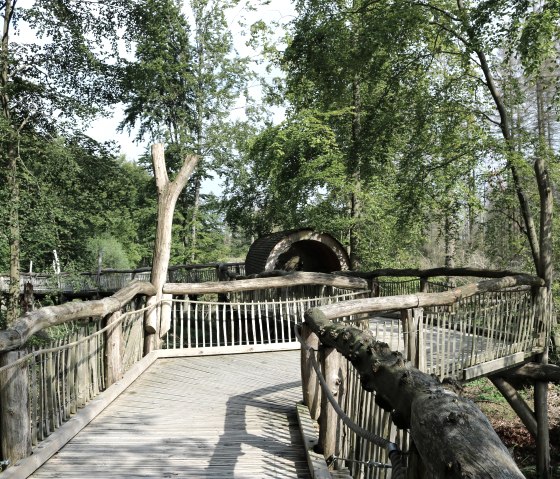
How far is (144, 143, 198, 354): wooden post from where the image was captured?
26.3 feet

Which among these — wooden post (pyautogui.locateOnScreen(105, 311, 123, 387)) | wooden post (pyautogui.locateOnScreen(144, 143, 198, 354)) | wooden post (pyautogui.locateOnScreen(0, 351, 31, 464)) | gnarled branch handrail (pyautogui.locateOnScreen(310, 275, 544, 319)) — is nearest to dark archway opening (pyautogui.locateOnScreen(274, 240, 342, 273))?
wooden post (pyautogui.locateOnScreen(144, 143, 198, 354))

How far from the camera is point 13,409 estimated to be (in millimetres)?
3686

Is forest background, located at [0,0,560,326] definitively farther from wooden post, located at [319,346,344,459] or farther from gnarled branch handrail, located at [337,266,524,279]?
wooden post, located at [319,346,344,459]

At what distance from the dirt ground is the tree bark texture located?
7855 millimetres

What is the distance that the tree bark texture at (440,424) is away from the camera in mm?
1162

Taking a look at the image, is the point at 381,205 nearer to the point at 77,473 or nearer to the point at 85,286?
the point at 85,286

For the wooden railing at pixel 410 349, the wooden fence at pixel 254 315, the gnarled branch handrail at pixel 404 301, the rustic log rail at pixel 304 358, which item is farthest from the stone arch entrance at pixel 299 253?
the gnarled branch handrail at pixel 404 301

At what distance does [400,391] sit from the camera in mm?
1997

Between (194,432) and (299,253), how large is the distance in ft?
49.7

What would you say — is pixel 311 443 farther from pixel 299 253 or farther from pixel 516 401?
pixel 299 253

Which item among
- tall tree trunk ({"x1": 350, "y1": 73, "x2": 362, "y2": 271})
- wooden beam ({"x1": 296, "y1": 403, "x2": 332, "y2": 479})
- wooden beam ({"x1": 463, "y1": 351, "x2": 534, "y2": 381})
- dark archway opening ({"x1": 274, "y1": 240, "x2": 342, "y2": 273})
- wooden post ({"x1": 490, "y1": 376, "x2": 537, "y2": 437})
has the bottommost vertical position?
wooden post ({"x1": 490, "y1": 376, "x2": 537, "y2": 437})

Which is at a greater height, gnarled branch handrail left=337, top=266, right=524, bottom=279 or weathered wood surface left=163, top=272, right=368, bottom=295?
gnarled branch handrail left=337, top=266, right=524, bottom=279

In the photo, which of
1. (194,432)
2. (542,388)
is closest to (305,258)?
(542,388)

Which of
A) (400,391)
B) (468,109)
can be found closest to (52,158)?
(468,109)
